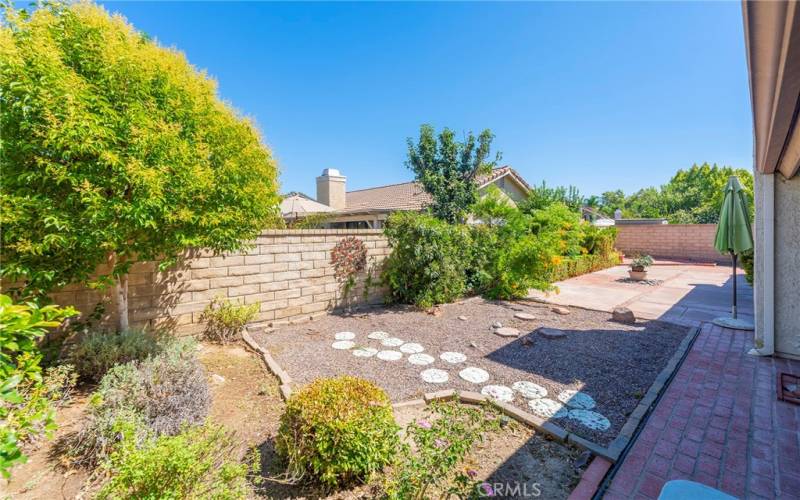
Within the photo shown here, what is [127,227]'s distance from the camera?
143 inches

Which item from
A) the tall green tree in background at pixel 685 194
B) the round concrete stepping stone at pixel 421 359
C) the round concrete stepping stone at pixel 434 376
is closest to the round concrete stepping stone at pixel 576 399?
the round concrete stepping stone at pixel 434 376

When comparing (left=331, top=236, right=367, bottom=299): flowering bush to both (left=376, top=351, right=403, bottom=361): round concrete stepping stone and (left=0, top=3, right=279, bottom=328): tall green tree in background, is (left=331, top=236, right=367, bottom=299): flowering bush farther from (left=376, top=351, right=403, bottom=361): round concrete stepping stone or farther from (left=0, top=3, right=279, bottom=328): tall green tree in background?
(left=0, top=3, right=279, bottom=328): tall green tree in background

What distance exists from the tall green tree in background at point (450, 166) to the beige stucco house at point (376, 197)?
357 centimetres

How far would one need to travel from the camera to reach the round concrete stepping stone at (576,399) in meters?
3.86

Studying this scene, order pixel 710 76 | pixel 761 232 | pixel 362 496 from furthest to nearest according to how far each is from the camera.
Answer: pixel 710 76 < pixel 761 232 < pixel 362 496

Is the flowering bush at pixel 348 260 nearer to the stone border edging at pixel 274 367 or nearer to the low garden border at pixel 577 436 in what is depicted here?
the stone border edging at pixel 274 367

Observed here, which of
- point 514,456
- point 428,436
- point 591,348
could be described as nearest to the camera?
point 428,436

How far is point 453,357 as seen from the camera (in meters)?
5.40

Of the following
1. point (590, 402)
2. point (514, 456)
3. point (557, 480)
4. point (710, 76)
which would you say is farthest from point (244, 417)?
point (710, 76)

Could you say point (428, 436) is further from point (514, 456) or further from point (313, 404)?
point (514, 456)

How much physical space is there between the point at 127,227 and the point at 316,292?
4.56 meters

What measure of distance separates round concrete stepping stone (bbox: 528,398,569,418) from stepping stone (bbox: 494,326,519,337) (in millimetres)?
2467

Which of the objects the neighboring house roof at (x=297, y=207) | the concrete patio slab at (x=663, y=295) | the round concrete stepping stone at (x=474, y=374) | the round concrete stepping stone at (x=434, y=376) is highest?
the neighboring house roof at (x=297, y=207)

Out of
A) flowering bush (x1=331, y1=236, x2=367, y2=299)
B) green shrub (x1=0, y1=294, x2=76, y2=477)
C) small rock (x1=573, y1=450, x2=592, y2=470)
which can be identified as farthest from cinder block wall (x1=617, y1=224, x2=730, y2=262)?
green shrub (x1=0, y1=294, x2=76, y2=477)
